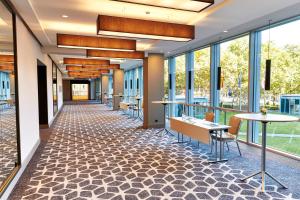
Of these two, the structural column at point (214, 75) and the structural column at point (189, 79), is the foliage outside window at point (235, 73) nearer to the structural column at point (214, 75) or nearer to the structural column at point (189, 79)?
the structural column at point (214, 75)

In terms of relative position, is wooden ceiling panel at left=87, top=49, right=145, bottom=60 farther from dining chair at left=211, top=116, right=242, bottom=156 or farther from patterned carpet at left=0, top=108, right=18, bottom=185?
dining chair at left=211, top=116, right=242, bottom=156

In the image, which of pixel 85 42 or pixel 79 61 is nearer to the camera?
pixel 85 42

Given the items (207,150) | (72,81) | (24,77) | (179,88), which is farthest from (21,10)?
(72,81)

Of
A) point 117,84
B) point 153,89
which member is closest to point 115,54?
point 153,89

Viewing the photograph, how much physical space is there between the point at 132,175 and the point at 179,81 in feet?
22.4

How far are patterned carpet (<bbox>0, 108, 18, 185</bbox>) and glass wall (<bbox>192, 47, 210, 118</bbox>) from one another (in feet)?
19.8

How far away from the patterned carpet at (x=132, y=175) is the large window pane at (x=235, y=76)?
1.76 meters

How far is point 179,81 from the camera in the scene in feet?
33.9

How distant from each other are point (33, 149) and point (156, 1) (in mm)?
4300

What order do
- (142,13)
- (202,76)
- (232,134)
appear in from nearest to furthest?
(142,13) < (232,134) < (202,76)

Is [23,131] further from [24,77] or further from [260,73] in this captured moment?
[260,73]

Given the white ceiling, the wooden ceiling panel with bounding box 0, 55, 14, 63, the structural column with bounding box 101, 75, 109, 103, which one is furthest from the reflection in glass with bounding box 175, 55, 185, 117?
the structural column with bounding box 101, 75, 109, 103

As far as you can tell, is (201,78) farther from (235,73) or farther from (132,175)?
(132,175)

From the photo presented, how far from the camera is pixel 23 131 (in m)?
4.44
